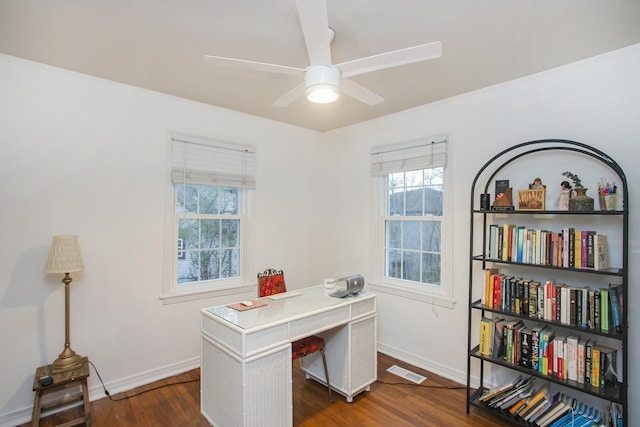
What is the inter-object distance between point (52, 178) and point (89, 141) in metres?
0.38

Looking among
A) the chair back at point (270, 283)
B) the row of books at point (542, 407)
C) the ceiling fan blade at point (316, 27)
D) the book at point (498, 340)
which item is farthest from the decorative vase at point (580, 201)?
the chair back at point (270, 283)

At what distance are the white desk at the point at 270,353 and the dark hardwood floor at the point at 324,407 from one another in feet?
0.49

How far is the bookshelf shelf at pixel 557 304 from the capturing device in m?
1.95

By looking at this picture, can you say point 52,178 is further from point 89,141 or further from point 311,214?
point 311,214

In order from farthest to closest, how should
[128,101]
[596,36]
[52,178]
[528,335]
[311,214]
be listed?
[311,214], [128,101], [52,178], [528,335], [596,36]

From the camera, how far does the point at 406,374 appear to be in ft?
9.94

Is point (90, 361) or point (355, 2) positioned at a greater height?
point (355, 2)

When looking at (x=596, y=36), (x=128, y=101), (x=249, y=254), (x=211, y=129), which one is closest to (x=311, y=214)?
(x=249, y=254)

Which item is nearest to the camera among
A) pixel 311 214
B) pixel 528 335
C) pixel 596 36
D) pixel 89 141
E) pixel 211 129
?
pixel 596 36

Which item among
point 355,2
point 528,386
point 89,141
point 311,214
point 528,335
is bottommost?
point 528,386

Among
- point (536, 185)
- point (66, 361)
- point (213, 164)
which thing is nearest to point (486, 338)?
point (536, 185)

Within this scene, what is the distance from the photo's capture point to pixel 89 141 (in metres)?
2.57

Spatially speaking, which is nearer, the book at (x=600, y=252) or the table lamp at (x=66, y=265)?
the book at (x=600, y=252)

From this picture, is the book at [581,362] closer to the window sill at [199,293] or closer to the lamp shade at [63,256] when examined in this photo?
the window sill at [199,293]
